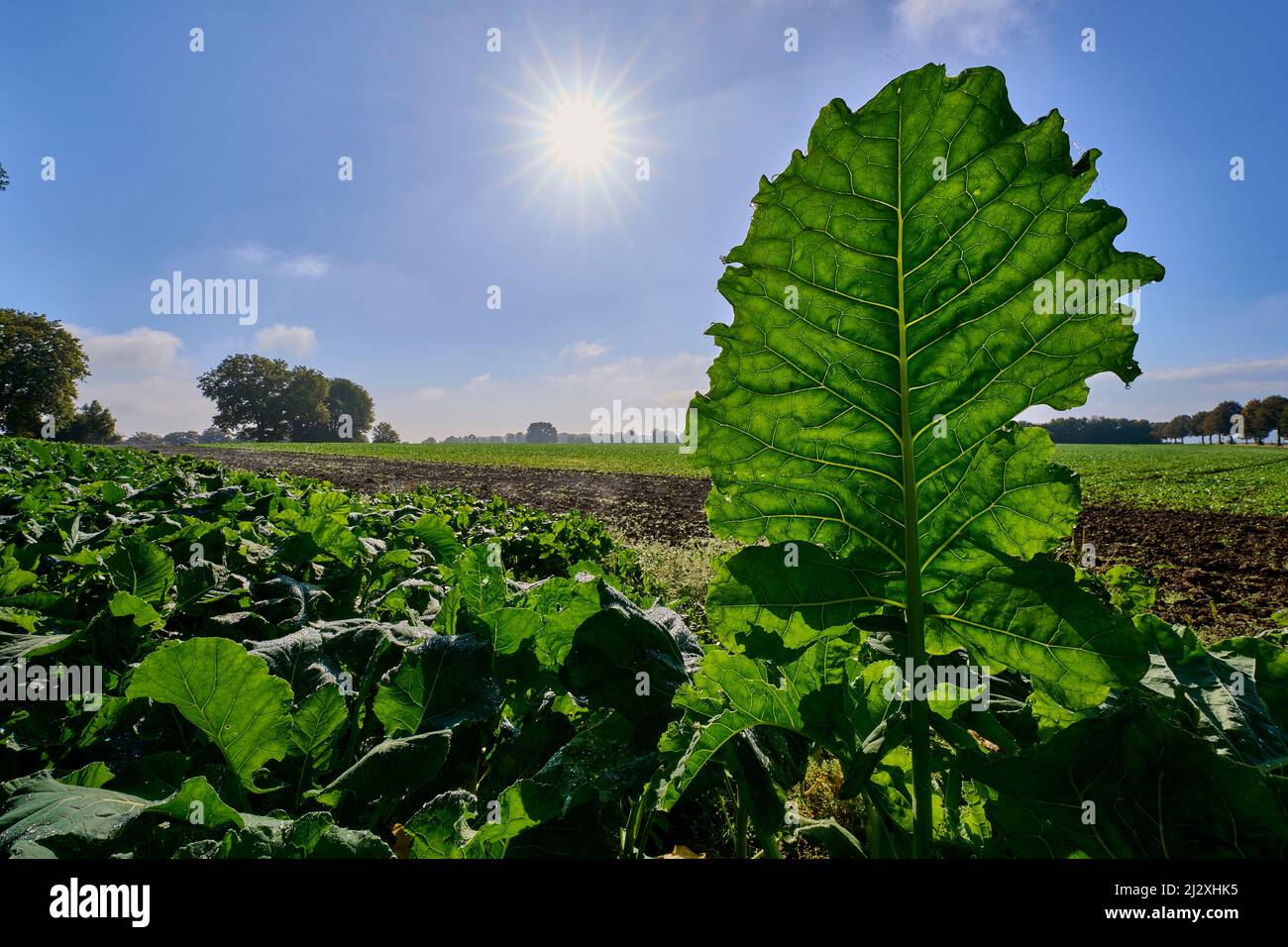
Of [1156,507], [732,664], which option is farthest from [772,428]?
[1156,507]

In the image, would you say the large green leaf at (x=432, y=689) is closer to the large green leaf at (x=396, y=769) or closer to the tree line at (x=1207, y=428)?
the large green leaf at (x=396, y=769)

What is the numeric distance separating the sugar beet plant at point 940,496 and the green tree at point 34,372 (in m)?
68.1

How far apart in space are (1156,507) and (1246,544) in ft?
27.5

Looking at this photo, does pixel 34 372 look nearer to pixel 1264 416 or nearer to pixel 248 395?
pixel 248 395

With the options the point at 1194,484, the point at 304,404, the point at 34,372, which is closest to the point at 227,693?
the point at 1194,484

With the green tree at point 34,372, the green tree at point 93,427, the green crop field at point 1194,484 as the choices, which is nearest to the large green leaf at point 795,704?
the green crop field at point 1194,484

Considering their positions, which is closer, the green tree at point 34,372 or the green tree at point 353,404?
the green tree at point 34,372

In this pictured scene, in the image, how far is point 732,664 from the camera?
0.97 meters

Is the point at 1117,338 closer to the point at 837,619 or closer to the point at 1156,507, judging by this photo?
the point at 837,619

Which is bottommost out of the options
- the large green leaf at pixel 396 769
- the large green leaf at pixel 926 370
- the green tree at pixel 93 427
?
the large green leaf at pixel 396 769

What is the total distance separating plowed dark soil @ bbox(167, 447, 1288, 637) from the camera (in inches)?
342

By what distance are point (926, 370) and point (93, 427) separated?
289 feet

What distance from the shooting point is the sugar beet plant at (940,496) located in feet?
2.57

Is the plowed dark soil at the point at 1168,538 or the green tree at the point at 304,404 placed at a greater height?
the green tree at the point at 304,404
